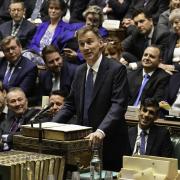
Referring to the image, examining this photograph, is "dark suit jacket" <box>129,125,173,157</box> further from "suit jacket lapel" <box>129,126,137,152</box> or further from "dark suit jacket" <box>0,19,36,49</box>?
"dark suit jacket" <box>0,19,36,49</box>

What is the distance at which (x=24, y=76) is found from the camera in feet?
25.5

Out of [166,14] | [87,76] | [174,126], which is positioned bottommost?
[174,126]

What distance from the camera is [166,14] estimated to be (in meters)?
8.37

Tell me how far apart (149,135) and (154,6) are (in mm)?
3554

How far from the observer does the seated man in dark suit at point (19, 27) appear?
9.11m

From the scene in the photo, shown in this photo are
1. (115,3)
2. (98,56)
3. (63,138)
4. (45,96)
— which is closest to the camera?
(63,138)

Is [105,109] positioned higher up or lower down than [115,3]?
lower down

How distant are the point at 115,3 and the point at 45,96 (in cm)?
250

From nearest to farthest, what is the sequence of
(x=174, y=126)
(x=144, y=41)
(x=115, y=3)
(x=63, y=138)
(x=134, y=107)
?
(x=63, y=138), (x=174, y=126), (x=134, y=107), (x=144, y=41), (x=115, y=3)

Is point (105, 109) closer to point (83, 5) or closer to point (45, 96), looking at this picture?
point (45, 96)

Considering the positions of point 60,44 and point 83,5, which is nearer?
point 60,44

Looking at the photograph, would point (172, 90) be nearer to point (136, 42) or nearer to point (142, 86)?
point (142, 86)

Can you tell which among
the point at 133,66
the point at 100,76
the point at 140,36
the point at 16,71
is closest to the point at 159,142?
the point at 100,76

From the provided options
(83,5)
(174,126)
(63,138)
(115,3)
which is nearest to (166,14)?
(115,3)
